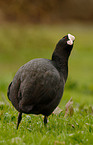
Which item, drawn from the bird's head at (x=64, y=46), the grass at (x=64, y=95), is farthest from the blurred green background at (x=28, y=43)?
the bird's head at (x=64, y=46)

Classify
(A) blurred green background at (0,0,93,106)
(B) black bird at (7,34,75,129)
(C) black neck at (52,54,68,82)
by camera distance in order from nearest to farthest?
(B) black bird at (7,34,75,129) < (C) black neck at (52,54,68,82) < (A) blurred green background at (0,0,93,106)

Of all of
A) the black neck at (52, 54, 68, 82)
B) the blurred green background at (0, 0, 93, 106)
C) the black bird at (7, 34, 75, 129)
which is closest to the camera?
the black bird at (7, 34, 75, 129)

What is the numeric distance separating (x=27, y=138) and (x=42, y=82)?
27.5 inches

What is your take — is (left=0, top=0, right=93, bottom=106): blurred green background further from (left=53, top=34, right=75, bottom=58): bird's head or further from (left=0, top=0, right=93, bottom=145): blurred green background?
(left=53, top=34, right=75, bottom=58): bird's head

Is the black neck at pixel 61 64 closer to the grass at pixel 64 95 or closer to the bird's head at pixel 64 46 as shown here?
the bird's head at pixel 64 46

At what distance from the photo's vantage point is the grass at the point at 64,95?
324cm

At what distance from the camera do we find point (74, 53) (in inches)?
773

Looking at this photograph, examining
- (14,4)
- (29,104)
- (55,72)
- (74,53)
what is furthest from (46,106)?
(74,53)

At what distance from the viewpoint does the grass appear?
324cm

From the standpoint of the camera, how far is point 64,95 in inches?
333

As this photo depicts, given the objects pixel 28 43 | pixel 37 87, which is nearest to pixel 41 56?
pixel 28 43

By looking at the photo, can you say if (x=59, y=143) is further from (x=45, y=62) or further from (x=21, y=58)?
(x=21, y=58)

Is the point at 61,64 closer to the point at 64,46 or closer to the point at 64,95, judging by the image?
the point at 64,46

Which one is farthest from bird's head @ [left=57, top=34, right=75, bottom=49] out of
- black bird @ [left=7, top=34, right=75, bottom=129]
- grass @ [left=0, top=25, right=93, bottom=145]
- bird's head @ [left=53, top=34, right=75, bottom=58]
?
grass @ [left=0, top=25, right=93, bottom=145]
